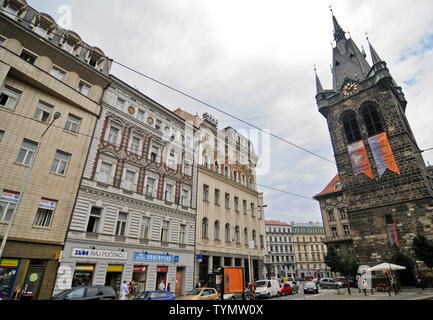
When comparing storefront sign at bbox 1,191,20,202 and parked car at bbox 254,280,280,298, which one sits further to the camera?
parked car at bbox 254,280,280,298

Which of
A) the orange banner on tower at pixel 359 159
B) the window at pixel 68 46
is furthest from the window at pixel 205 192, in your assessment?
the orange banner on tower at pixel 359 159

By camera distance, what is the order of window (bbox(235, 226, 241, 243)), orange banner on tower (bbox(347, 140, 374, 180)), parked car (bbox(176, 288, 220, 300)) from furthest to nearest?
orange banner on tower (bbox(347, 140, 374, 180))
window (bbox(235, 226, 241, 243))
parked car (bbox(176, 288, 220, 300))

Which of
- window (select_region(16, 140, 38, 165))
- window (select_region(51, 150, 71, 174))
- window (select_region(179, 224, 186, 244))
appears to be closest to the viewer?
window (select_region(16, 140, 38, 165))

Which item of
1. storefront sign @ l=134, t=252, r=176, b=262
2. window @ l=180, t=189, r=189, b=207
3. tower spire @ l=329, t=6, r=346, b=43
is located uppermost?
tower spire @ l=329, t=6, r=346, b=43

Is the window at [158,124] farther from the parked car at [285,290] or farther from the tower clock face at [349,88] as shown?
the tower clock face at [349,88]

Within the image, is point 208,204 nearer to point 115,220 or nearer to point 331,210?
point 115,220

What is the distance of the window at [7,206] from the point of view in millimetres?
15633

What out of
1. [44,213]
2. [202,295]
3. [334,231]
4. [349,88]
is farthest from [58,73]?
[334,231]

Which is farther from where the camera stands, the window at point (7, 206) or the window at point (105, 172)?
the window at point (105, 172)

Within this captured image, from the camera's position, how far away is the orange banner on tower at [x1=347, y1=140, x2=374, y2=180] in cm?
3431

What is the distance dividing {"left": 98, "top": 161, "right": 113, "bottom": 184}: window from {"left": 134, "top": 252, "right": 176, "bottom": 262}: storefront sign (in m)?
6.87

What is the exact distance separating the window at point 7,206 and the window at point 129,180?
7986 millimetres

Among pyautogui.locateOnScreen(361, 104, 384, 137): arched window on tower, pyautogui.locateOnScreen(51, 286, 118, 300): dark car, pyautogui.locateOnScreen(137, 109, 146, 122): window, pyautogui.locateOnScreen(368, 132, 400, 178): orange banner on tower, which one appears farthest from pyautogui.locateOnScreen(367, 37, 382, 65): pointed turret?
pyautogui.locateOnScreen(51, 286, 118, 300): dark car

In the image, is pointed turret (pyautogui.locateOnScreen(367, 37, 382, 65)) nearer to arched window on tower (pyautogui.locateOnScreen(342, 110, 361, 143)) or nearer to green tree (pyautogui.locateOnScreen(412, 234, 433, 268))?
arched window on tower (pyautogui.locateOnScreen(342, 110, 361, 143))
